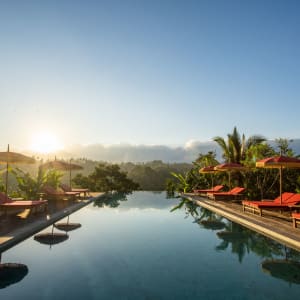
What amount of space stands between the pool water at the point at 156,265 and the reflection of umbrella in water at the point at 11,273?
10cm

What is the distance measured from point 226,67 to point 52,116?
8.78 m

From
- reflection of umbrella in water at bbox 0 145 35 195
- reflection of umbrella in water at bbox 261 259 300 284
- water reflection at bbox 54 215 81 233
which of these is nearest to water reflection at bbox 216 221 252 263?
reflection of umbrella in water at bbox 261 259 300 284

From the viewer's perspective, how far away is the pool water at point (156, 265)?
436 centimetres

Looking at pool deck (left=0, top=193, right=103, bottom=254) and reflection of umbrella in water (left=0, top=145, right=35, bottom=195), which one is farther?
reflection of umbrella in water (left=0, top=145, right=35, bottom=195)

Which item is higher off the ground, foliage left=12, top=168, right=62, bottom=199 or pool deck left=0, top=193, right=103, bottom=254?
foliage left=12, top=168, right=62, bottom=199

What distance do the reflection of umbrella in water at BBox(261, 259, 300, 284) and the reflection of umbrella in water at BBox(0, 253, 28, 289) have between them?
13.9 ft

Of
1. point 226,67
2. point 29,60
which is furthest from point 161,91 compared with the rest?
point 29,60

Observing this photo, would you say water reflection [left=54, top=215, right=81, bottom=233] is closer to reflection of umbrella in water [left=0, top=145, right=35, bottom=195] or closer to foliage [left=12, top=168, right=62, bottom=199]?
reflection of umbrella in water [left=0, top=145, right=35, bottom=195]

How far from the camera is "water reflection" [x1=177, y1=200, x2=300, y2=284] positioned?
5.26 meters

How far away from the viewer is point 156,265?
5.67m

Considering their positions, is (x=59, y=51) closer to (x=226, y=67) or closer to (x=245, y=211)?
(x=226, y=67)

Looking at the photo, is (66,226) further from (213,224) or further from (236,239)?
(236,239)

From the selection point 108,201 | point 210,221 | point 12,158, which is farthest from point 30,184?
point 210,221

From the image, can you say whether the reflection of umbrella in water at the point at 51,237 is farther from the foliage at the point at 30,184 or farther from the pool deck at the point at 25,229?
the foliage at the point at 30,184
